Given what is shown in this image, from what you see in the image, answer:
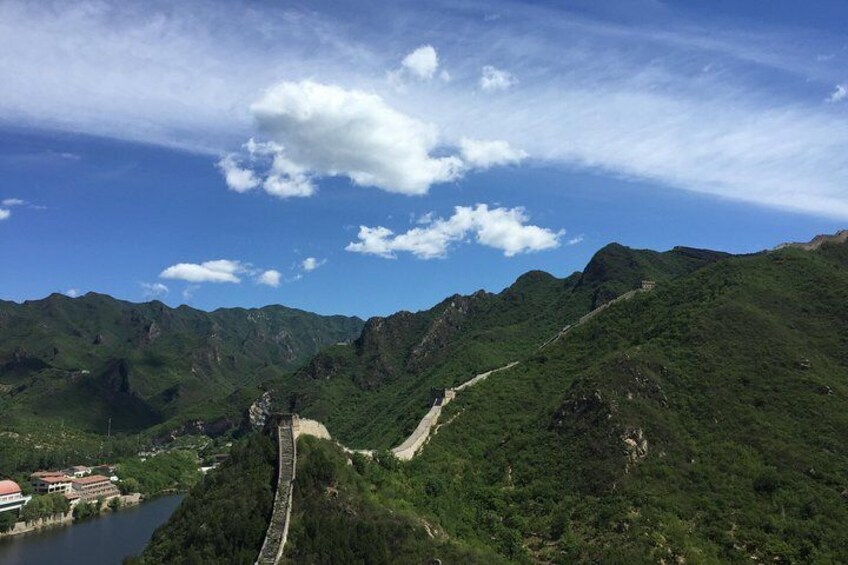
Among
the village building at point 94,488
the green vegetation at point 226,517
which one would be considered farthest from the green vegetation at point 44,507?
the green vegetation at point 226,517

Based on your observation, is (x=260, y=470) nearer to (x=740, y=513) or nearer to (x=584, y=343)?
(x=740, y=513)

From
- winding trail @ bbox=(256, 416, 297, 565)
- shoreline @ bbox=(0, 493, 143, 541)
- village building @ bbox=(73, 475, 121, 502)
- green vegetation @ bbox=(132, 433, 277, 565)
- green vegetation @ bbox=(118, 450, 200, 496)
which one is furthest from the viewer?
green vegetation @ bbox=(118, 450, 200, 496)

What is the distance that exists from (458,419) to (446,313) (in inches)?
4337

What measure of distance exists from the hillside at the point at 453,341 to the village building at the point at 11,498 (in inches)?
2170

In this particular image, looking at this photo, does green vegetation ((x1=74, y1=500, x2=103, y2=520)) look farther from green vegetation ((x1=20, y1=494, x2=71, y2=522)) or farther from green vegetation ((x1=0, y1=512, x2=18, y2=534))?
green vegetation ((x1=0, y1=512, x2=18, y2=534))

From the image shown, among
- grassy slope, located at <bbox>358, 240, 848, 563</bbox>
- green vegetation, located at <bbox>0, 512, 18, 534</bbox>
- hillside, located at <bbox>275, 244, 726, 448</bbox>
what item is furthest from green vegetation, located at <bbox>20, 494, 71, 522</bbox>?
grassy slope, located at <bbox>358, 240, 848, 563</bbox>

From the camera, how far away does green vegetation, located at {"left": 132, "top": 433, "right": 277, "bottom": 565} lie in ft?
138

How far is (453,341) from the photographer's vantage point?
17262cm

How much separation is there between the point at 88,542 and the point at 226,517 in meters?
75.7

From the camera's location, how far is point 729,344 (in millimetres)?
72375

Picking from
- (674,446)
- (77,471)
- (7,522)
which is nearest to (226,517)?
(674,446)

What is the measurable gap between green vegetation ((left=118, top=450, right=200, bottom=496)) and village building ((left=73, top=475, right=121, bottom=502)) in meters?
4.25

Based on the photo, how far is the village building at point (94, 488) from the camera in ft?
437

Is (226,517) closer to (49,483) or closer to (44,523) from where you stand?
(44,523)
